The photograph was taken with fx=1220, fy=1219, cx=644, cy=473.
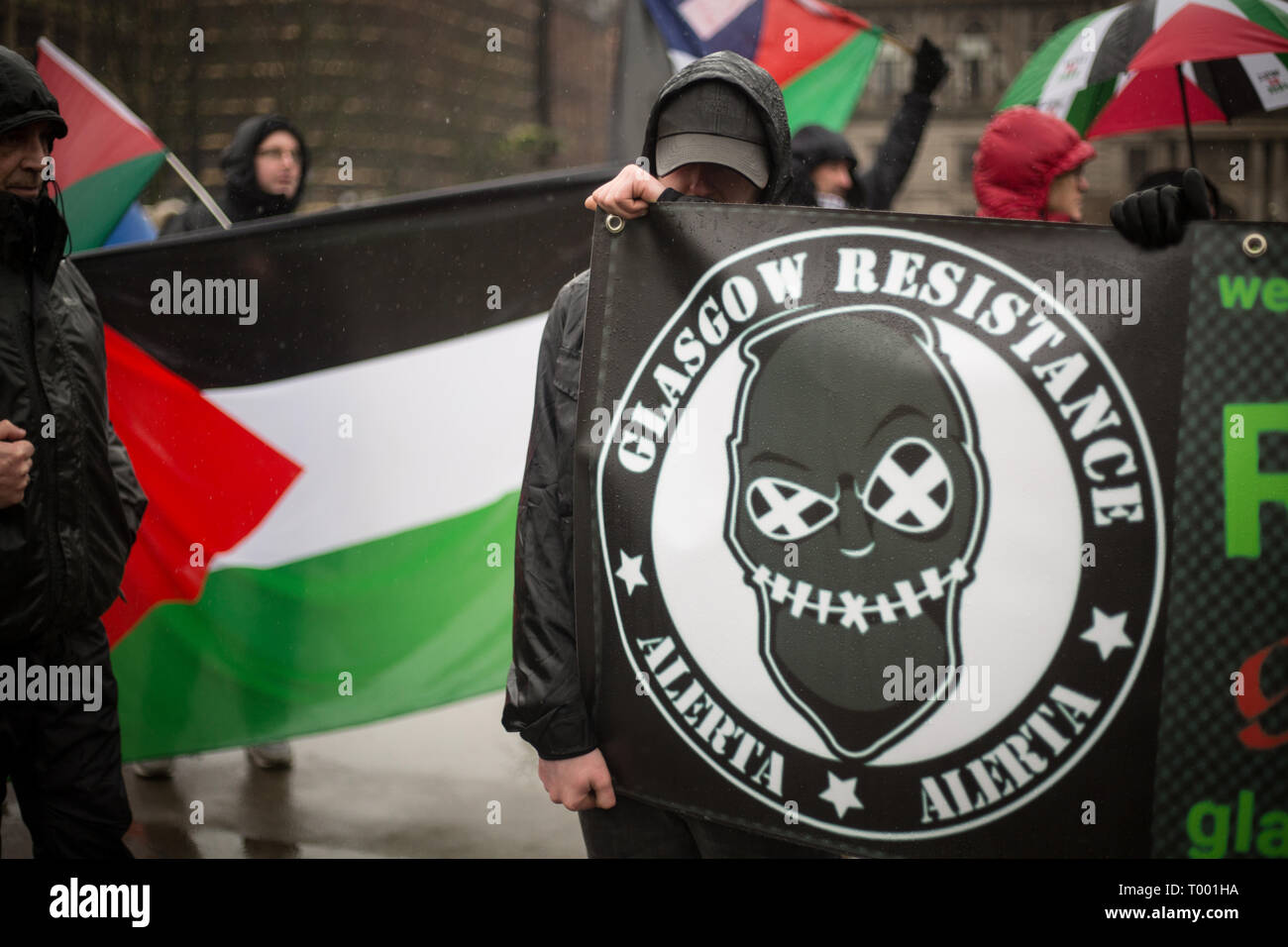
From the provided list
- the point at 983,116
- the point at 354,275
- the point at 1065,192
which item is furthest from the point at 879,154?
the point at 983,116

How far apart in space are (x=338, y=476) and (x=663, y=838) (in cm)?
166

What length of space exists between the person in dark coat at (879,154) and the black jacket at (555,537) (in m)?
2.29

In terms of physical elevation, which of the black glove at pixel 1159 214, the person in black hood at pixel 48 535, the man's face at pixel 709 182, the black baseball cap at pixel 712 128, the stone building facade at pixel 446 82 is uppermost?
the stone building facade at pixel 446 82

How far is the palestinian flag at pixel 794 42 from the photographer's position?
4410 mm

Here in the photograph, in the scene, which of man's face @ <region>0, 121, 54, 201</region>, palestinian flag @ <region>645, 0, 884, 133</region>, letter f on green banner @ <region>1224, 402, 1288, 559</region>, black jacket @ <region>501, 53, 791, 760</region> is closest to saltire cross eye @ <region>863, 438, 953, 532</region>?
letter f on green banner @ <region>1224, 402, 1288, 559</region>

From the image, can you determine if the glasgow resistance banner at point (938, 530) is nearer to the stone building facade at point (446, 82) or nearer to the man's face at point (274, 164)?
the stone building facade at point (446, 82)

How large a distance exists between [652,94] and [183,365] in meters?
1.94

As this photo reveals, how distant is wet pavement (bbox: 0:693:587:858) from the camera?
138 inches

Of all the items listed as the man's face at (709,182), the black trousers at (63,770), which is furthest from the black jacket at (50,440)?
the man's face at (709,182)

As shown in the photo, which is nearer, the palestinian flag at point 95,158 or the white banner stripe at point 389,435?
the white banner stripe at point 389,435

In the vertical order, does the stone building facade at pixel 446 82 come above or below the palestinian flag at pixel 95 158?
above
